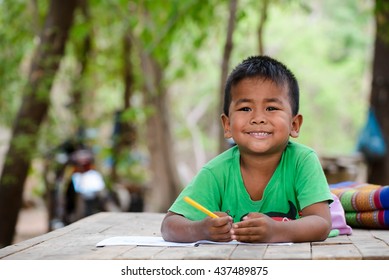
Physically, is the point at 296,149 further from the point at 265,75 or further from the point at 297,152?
the point at 265,75

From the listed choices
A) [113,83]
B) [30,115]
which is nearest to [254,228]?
[30,115]

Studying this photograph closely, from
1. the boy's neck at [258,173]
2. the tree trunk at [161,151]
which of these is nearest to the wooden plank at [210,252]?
the boy's neck at [258,173]

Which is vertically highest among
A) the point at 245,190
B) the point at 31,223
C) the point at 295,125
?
the point at 295,125

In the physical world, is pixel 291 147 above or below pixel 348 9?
below

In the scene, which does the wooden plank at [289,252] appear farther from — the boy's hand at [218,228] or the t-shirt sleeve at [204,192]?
the t-shirt sleeve at [204,192]

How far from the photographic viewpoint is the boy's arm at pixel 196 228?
2.64 metres

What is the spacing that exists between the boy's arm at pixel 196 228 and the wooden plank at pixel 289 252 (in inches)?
6.8

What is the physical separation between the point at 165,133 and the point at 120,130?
2.20 metres

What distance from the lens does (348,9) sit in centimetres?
2305

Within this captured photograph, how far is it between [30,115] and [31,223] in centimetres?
726

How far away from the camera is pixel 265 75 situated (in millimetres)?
2932

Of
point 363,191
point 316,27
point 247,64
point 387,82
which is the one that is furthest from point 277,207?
point 316,27

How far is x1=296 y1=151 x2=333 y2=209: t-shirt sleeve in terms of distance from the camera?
9.37 feet
